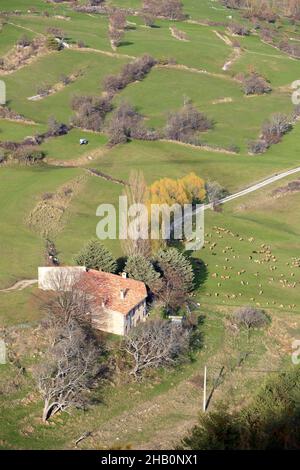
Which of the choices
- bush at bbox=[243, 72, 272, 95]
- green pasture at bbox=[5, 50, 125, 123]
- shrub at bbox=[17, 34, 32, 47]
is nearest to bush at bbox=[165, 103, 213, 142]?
bush at bbox=[243, 72, 272, 95]

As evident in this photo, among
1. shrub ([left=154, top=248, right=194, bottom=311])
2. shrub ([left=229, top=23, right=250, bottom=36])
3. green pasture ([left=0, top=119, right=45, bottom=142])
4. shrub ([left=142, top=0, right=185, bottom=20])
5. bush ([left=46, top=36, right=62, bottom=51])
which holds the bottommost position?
green pasture ([left=0, top=119, right=45, bottom=142])

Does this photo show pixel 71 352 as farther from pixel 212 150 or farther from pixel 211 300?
pixel 212 150

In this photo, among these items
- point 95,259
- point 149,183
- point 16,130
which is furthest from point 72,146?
point 95,259

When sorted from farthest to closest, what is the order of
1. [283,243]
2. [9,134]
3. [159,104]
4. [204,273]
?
1. [159,104]
2. [9,134]
3. [283,243]
4. [204,273]

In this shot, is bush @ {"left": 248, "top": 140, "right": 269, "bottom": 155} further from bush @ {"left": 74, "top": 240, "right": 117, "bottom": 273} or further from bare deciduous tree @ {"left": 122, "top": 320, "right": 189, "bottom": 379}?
bare deciduous tree @ {"left": 122, "top": 320, "right": 189, "bottom": 379}

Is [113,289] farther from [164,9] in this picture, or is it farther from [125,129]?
[164,9]

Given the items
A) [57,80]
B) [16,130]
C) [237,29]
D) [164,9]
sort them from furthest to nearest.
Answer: [164,9] < [237,29] < [57,80] < [16,130]
